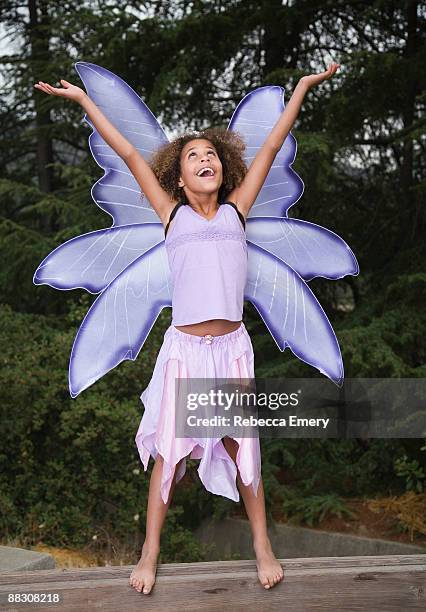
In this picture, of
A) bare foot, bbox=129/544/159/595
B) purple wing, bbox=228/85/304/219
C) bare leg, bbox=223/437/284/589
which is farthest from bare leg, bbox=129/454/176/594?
purple wing, bbox=228/85/304/219

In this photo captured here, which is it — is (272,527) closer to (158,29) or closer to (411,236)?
(411,236)

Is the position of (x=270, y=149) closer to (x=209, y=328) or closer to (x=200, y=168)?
(x=200, y=168)

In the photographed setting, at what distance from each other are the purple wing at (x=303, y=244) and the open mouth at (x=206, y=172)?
0.29 m

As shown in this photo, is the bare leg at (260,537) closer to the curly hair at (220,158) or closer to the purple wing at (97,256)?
the purple wing at (97,256)

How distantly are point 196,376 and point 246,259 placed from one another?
409mm

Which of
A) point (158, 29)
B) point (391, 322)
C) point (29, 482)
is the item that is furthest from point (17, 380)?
point (158, 29)

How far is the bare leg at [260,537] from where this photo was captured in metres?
2.41

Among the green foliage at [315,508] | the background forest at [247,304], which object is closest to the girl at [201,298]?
the background forest at [247,304]

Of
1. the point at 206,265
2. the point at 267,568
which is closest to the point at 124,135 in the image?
the point at 206,265

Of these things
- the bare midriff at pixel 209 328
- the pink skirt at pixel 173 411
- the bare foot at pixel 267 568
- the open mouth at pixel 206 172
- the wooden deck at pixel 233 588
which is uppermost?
the open mouth at pixel 206 172

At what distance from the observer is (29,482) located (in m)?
4.85

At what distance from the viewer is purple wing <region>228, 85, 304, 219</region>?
271cm

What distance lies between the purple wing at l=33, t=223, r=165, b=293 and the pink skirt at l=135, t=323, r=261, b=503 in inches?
14.0

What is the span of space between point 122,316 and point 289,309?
56cm
